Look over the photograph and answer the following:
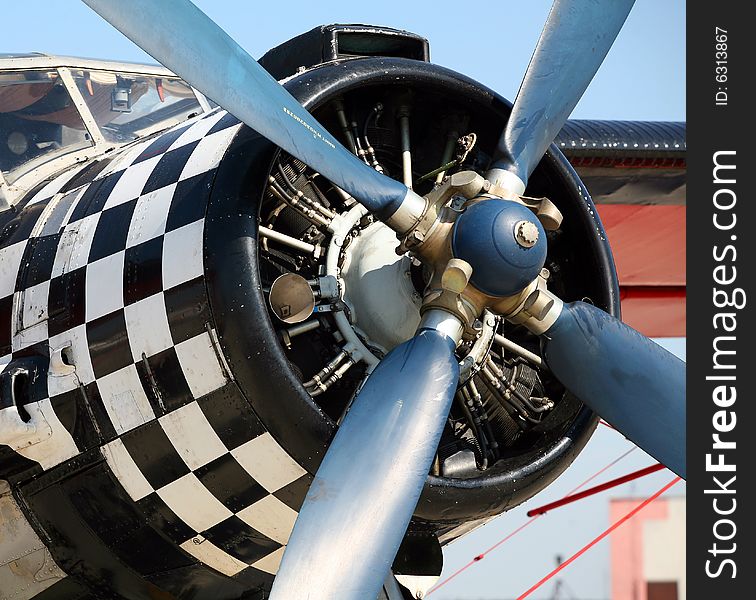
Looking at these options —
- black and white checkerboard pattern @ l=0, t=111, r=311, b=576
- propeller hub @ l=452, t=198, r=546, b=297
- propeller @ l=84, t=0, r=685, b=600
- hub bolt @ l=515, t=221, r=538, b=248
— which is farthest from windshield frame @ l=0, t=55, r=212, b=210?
hub bolt @ l=515, t=221, r=538, b=248

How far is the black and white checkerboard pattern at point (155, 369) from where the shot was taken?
4863 mm

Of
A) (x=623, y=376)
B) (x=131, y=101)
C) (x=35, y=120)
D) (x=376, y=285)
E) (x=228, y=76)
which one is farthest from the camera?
(x=131, y=101)

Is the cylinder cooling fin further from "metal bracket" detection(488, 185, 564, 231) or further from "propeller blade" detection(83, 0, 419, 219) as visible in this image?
"metal bracket" detection(488, 185, 564, 231)

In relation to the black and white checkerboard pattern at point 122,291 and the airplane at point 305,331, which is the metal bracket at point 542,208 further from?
the black and white checkerboard pattern at point 122,291

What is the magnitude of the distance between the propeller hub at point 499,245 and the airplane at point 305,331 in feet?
0.03

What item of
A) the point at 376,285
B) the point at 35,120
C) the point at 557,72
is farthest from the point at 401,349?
the point at 35,120

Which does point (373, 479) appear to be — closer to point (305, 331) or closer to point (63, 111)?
point (305, 331)

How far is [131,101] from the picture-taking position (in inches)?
270

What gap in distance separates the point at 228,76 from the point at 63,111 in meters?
2.10

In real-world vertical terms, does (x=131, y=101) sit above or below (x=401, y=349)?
above

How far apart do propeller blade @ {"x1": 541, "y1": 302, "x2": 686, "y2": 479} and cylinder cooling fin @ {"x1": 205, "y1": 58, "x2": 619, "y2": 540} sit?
15.2 inches

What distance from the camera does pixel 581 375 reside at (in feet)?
17.1

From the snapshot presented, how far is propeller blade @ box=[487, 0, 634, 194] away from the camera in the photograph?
5.48 metres

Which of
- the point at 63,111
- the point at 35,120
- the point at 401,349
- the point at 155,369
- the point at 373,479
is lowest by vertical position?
the point at 373,479
